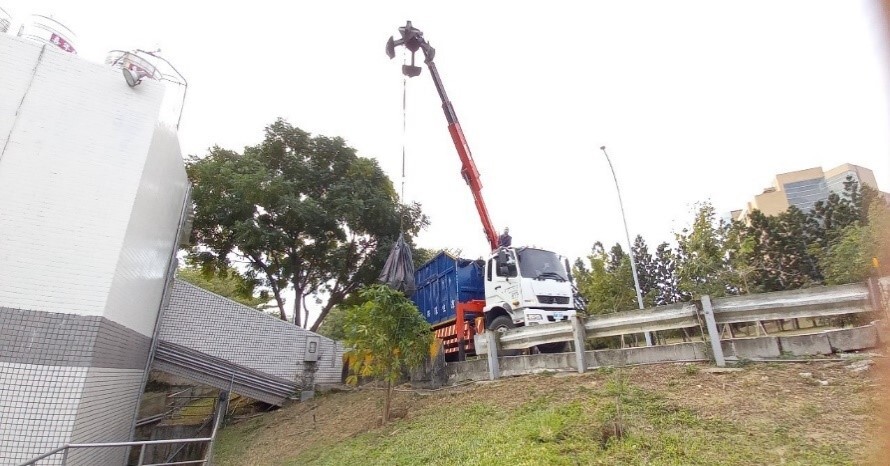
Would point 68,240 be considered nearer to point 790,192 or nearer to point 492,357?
point 492,357

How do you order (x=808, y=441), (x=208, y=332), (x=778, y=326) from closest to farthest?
(x=808, y=441) → (x=208, y=332) → (x=778, y=326)

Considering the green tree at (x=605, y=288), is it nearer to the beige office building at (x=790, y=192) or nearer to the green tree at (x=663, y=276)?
the green tree at (x=663, y=276)

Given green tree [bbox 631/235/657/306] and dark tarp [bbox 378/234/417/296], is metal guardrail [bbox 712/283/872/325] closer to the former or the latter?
dark tarp [bbox 378/234/417/296]

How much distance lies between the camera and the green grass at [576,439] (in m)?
4.04

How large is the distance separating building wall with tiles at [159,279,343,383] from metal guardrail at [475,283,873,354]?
882 cm

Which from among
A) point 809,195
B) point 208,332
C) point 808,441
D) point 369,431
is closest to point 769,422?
point 808,441

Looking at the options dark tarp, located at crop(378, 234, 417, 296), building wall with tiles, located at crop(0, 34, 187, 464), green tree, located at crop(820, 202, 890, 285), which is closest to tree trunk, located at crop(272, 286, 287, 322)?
dark tarp, located at crop(378, 234, 417, 296)

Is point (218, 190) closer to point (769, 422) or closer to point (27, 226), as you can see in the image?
point (27, 226)

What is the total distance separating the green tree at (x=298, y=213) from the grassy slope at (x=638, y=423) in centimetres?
995

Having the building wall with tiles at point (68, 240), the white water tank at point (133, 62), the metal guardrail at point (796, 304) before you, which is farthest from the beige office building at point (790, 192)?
the building wall with tiles at point (68, 240)

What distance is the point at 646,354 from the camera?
6961mm

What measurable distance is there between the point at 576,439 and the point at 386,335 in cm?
423

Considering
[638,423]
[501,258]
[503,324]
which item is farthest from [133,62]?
[638,423]

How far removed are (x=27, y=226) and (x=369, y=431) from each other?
22.1ft
